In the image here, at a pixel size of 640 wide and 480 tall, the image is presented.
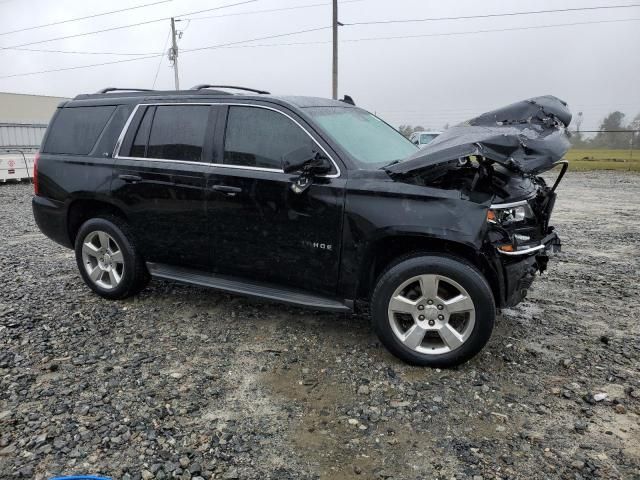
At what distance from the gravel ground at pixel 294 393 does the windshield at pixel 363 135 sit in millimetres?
1424

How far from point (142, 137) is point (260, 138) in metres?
1.25

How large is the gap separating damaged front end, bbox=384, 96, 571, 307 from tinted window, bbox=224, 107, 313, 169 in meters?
0.82

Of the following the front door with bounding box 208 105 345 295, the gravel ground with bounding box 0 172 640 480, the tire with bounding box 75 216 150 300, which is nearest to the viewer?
the gravel ground with bounding box 0 172 640 480

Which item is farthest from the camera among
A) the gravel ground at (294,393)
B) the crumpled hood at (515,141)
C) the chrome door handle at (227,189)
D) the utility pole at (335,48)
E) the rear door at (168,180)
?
the utility pole at (335,48)

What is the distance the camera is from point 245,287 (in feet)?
13.6

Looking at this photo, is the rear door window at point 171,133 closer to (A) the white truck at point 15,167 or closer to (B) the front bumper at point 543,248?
(B) the front bumper at point 543,248

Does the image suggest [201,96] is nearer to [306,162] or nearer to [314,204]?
[306,162]

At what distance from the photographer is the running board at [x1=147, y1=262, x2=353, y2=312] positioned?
12.5 feet

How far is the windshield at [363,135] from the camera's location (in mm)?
3916

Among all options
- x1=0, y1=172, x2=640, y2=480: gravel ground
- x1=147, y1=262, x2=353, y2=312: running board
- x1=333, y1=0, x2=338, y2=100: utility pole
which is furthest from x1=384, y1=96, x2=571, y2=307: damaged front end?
x1=333, y1=0, x2=338, y2=100: utility pole

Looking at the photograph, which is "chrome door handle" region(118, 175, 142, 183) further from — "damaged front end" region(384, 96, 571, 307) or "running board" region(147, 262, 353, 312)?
"damaged front end" region(384, 96, 571, 307)

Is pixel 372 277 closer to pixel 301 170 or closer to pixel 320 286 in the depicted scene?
pixel 320 286

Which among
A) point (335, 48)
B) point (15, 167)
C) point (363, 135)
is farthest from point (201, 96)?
point (335, 48)

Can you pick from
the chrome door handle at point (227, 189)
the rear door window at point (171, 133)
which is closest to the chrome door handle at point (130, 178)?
the rear door window at point (171, 133)
